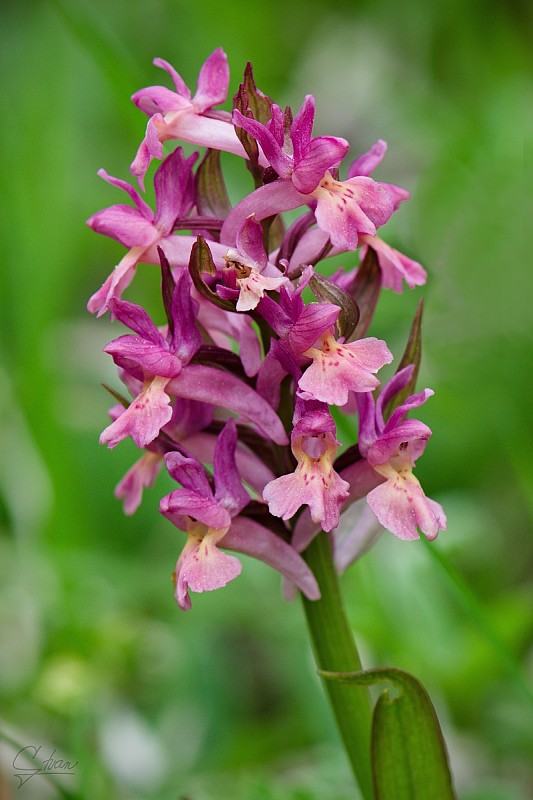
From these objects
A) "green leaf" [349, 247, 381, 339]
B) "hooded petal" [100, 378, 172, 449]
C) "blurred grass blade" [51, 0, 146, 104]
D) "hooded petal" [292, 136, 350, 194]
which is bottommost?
"hooded petal" [100, 378, 172, 449]

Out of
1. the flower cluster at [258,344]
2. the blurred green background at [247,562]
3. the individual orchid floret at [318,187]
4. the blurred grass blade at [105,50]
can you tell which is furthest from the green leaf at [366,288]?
the blurred grass blade at [105,50]

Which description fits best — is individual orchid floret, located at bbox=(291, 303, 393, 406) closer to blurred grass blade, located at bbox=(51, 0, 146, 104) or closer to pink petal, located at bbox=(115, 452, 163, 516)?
pink petal, located at bbox=(115, 452, 163, 516)

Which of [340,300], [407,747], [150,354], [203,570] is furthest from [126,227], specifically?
[407,747]

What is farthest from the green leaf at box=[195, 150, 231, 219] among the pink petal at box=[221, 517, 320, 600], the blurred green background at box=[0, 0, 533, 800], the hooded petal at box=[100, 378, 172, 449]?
the blurred green background at box=[0, 0, 533, 800]

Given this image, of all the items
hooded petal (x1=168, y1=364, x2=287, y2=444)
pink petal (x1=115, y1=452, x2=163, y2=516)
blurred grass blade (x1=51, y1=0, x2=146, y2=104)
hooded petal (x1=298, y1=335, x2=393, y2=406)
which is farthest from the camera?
blurred grass blade (x1=51, y1=0, x2=146, y2=104)

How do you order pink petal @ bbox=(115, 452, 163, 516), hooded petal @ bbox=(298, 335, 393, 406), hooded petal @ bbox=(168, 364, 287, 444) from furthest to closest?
pink petal @ bbox=(115, 452, 163, 516)
hooded petal @ bbox=(168, 364, 287, 444)
hooded petal @ bbox=(298, 335, 393, 406)

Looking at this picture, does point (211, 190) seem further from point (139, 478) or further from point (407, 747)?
point (407, 747)
